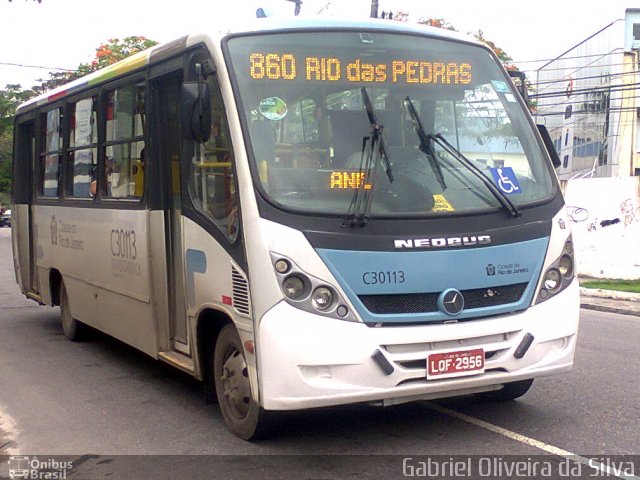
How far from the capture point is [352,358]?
504cm

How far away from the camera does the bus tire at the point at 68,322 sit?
9.84 meters

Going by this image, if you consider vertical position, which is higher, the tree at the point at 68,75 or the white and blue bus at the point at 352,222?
the tree at the point at 68,75

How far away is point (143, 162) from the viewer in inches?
282

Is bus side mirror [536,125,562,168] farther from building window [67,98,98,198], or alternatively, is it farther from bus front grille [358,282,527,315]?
building window [67,98,98,198]

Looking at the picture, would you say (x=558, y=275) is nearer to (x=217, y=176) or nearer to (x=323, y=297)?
(x=323, y=297)

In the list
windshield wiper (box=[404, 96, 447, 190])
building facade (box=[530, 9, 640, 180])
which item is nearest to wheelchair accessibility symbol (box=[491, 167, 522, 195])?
windshield wiper (box=[404, 96, 447, 190])

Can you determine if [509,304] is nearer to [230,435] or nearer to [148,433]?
[230,435]

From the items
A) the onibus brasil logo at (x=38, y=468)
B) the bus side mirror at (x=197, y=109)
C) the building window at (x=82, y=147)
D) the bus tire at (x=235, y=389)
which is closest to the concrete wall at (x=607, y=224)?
the building window at (x=82, y=147)

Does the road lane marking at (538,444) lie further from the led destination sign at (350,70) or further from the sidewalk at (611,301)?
the sidewalk at (611,301)

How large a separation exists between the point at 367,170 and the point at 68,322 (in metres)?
5.74

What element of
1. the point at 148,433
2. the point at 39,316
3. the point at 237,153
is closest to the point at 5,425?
the point at 148,433

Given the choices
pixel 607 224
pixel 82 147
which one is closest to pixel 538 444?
pixel 82 147

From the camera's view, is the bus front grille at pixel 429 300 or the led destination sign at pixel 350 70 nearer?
the bus front grille at pixel 429 300

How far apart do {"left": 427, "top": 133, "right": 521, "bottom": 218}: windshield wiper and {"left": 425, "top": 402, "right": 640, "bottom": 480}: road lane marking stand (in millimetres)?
1440
